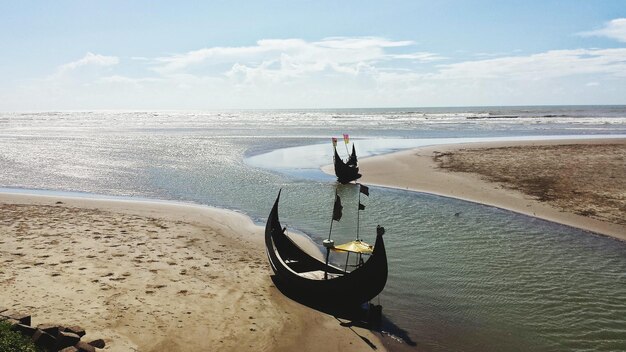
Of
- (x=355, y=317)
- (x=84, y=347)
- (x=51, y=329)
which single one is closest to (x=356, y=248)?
(x=355, y=317)

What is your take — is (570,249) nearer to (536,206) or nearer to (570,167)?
(536,206)

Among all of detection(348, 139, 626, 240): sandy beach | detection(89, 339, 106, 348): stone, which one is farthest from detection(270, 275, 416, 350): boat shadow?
detection(348, 139, 626, 240): sandy beach

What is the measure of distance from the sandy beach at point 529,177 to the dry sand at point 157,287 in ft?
37.1

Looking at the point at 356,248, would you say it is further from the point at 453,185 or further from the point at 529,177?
the point at 529,177

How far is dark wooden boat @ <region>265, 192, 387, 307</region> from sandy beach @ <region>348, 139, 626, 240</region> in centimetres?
1073

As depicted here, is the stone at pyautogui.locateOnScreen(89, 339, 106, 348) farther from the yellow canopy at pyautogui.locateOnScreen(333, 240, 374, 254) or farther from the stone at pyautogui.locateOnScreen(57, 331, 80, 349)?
the yellow canopy at pyautogui.locateOnScreen(333, 240, 374, 254)

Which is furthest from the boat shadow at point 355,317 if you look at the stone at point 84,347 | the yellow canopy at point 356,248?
the stone at point 84,347

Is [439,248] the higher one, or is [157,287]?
[157,287]

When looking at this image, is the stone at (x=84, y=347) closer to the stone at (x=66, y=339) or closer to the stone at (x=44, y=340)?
the stone at (x=66, y=339)

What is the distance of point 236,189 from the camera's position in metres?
22.5

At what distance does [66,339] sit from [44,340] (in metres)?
0.28

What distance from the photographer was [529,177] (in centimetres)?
2398

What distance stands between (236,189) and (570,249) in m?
14.9

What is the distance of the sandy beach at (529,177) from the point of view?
17.7 metres
